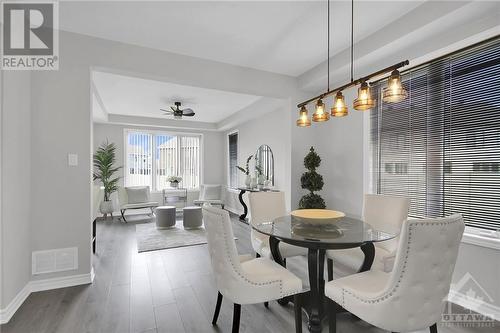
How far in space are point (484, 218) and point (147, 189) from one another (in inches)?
251

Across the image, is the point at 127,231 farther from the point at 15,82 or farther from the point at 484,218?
the point at 484,218

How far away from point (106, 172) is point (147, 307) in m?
4.88

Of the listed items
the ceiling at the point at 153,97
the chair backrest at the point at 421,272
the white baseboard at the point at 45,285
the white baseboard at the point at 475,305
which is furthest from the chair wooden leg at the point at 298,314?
the ceiling at the point at 153,97

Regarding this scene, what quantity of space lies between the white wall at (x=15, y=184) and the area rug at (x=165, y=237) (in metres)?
1.63

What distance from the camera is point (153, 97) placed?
4934 millimetres

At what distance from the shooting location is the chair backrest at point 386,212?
231 centimetres

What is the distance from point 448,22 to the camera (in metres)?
2.20

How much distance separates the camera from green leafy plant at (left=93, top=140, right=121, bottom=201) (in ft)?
19.9

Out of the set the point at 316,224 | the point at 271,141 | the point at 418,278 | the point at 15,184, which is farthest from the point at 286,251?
the point at 271,141

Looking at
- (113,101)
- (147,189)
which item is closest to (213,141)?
(147,189)

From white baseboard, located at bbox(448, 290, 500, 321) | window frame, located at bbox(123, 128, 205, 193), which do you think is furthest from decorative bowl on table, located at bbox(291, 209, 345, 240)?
window frame, located at bbox(123, 128, 205, 193)

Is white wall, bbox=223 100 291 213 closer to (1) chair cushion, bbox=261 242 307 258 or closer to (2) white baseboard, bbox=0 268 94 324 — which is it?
(1) chair cushion, bbox=261 242 307 258

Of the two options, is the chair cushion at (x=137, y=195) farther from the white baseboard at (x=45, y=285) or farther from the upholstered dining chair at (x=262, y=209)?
the upholstered dining chair at (x=262, y=209)

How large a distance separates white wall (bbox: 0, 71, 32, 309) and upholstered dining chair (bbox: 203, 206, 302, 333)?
177 centimetres
